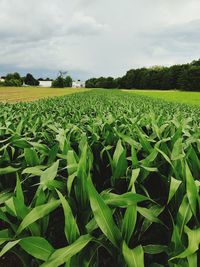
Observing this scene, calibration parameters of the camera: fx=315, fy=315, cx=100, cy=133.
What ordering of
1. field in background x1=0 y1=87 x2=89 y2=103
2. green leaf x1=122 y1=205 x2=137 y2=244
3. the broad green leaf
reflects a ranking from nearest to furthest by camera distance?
green leaf x1=122 y1=205 x2=137 y2=244
the broad green leaf
field in background x1=0 y1=87 x2=89 y2=103

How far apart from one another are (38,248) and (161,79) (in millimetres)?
93347

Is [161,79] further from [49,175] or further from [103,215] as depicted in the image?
[103,215]

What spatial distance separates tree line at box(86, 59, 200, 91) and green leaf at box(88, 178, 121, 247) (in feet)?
256

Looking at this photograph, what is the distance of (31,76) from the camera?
457 feet

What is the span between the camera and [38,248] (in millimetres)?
1377

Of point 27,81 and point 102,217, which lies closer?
point 102,217

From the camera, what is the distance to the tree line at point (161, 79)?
7631 centimetres

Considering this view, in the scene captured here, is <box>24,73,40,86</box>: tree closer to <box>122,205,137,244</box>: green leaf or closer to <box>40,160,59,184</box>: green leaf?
<box>40,160,59,184</box>: green leaf

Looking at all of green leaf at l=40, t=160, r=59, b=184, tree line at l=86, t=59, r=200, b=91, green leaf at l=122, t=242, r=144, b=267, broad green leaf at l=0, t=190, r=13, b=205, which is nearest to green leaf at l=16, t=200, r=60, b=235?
green leaf at l=40, t=160, r=59, b=184

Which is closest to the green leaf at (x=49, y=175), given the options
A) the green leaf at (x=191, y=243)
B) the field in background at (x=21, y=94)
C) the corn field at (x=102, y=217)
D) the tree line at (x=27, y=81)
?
the corn field at (x=102, y=217)

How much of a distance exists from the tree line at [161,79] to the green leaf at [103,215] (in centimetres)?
7788

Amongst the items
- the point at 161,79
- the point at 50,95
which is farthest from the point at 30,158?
the point at 161,79

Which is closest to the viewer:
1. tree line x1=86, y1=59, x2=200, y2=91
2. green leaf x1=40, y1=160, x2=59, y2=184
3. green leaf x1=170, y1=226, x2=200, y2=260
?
green leaf x1=170, y1=226, x2=200, y2=260

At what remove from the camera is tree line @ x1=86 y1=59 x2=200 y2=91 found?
7631 centimetres
